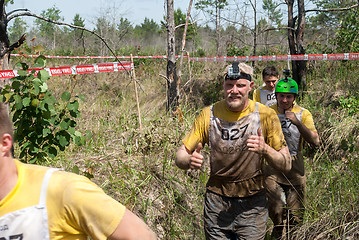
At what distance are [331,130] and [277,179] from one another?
2.76 meters

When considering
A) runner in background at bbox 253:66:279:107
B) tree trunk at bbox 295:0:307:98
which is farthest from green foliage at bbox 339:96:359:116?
runner in background at bbox 253:66:279:107

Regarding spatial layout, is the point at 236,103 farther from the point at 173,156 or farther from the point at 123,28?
the point at 123,28

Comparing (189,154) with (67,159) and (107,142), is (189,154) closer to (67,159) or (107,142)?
(67,159)

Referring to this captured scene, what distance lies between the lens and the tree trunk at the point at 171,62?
6863mm

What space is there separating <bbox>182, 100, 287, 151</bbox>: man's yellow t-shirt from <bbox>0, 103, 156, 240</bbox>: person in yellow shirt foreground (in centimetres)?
172

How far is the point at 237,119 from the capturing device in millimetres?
3090

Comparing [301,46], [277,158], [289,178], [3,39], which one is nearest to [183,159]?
[277,158]

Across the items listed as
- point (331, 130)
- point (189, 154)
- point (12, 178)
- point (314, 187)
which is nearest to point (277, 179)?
point (314, 187)

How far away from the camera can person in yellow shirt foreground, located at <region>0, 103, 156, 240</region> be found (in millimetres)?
1392

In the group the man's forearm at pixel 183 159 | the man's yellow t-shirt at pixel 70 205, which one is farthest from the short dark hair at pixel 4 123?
the man's forearm at pixel 183 159

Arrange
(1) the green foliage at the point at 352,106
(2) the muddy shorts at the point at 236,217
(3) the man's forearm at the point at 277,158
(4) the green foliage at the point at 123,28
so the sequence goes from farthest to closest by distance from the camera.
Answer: (4) the green foliage at the point at 123,28, (1) the green foliage at the point at 352,106, (2) the muddy shorts at the point at 236,217, (3) the man's forearm at the point at 277,158

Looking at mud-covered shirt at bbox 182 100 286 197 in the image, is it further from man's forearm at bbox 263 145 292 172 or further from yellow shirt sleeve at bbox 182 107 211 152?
man's forearm at bbox 263 145 292 172

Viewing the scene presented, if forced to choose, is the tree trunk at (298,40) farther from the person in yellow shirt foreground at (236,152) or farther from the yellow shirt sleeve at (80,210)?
the yellow shirt sleeve at (80,210)

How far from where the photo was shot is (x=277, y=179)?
421 centimetres
